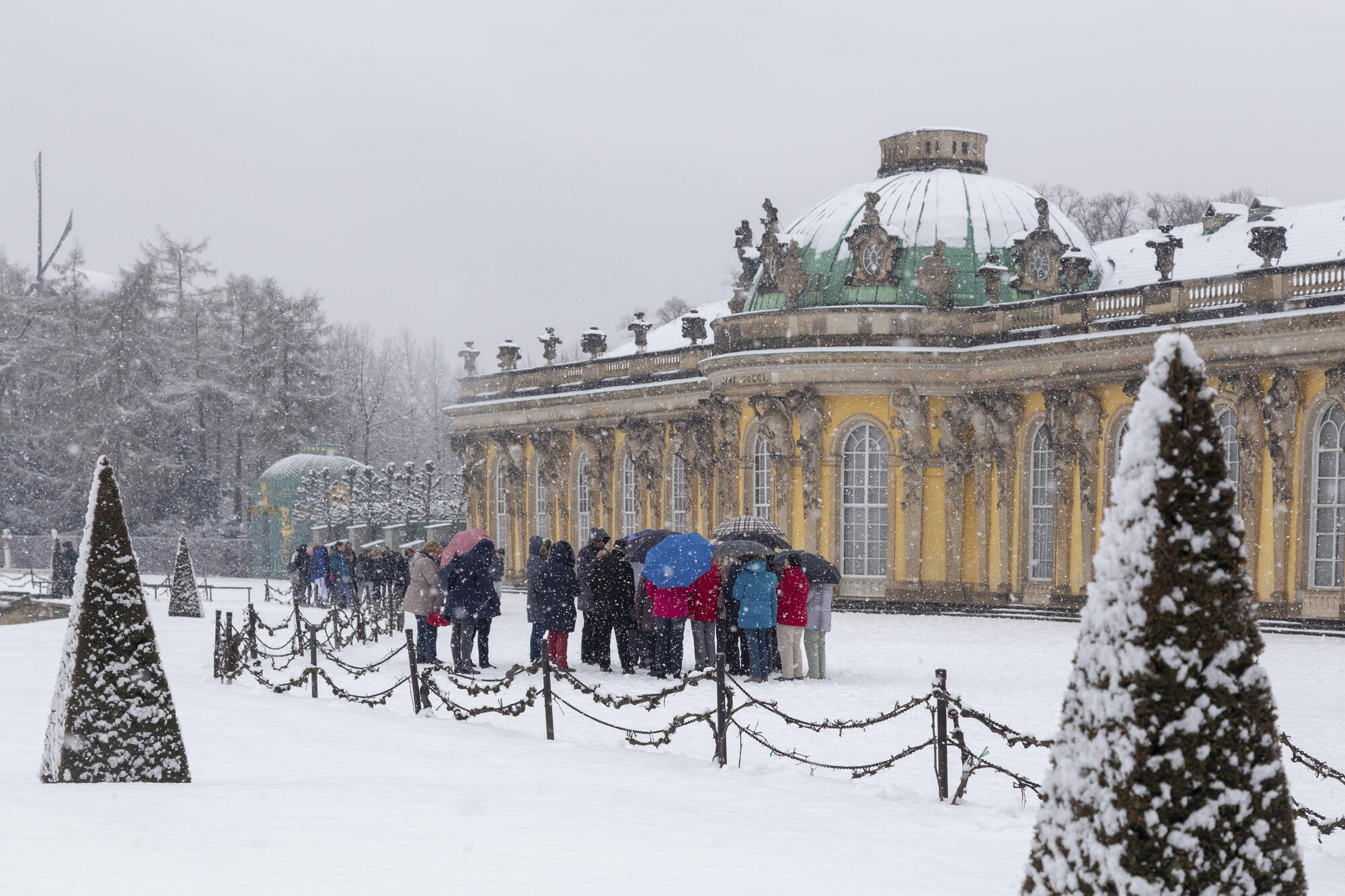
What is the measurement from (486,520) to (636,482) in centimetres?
756

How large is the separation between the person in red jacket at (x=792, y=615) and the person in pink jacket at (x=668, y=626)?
3.44 ft

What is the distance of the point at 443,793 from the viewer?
33.3 ft

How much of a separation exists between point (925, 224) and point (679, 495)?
971cm

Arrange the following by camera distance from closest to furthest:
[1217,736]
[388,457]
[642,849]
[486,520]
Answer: [1217,736] → [642,849] → [486,520] → [388,457]

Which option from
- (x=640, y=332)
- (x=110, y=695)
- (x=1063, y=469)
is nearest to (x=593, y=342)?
(x=640, y=332)

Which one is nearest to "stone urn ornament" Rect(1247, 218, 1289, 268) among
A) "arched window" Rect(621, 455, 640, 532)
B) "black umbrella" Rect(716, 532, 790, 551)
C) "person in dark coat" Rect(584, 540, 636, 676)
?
"black umbrella" Rect(716, 532, 790, 551)

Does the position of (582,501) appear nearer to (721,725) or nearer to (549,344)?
(549,344)

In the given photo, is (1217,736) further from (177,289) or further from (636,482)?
(177,289)

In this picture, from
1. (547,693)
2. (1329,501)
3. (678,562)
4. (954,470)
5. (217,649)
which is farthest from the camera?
(954,470)

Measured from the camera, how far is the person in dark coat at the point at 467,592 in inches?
698

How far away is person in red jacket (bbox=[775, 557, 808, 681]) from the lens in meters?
17.0

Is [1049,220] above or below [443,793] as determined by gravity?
above

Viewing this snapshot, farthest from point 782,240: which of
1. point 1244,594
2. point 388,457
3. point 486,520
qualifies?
point 388,457

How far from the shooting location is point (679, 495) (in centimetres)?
3953
